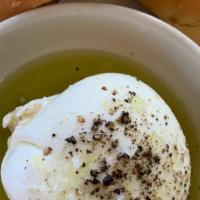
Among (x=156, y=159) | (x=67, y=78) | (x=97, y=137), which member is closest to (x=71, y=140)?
(x=97, y=137)

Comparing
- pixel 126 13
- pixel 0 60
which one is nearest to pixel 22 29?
pixel 0 60

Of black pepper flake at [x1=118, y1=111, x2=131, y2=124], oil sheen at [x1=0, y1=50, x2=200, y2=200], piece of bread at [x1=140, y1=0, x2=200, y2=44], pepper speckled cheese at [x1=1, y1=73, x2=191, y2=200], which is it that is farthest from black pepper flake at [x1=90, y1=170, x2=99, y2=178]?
piece of bread at [x1=140, y1=0, x2=200, y2=44]

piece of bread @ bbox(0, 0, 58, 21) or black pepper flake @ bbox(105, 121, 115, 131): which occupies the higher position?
piece of bread @ bbox(0, 0, 58, 21)

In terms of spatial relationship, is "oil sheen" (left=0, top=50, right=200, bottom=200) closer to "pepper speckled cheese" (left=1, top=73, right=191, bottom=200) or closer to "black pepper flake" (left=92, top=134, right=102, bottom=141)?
"pepper speckled cheese" (left=1, top=73, right=191, bottom=200)

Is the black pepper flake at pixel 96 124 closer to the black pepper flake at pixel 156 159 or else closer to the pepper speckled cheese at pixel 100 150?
A: the pepper speckled cheese at pixel 100 150

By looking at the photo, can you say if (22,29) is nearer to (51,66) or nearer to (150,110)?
(51,66)
